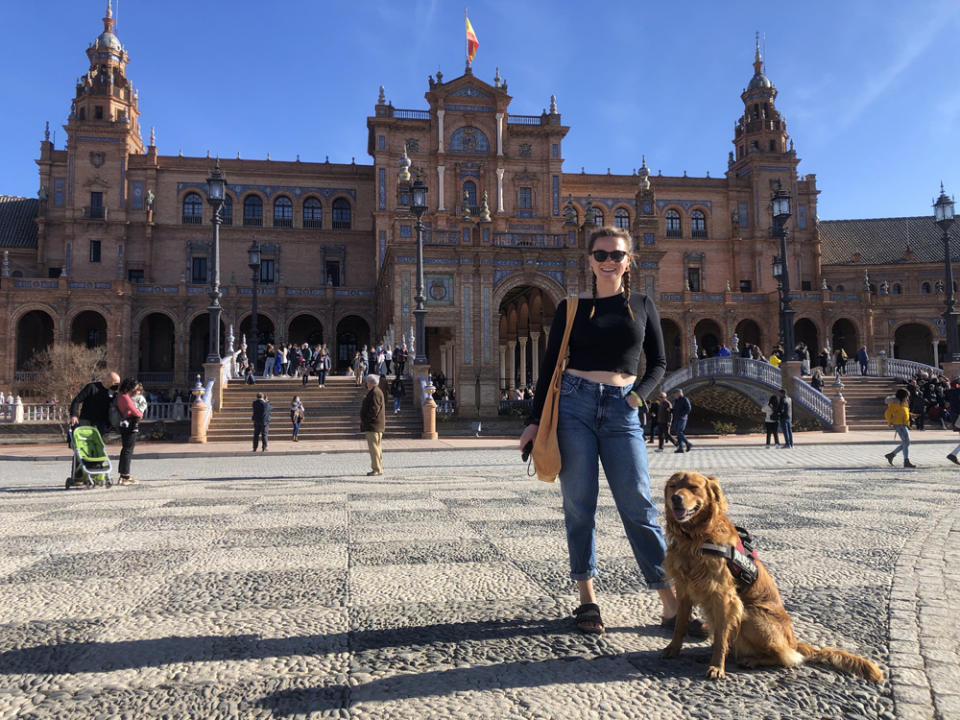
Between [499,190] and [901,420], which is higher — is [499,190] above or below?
above

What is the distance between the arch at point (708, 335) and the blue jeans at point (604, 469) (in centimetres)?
4751

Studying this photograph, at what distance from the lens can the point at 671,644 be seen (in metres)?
2.87

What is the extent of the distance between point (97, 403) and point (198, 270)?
4070 cm

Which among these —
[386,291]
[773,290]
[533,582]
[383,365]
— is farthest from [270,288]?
[533,582]

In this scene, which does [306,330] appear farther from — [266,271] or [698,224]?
[698,224]

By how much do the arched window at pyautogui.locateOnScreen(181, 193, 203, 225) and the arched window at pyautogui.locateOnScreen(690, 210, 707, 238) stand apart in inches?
1414

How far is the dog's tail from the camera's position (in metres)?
2.63

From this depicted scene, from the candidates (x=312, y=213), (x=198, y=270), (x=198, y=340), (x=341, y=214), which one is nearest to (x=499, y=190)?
(x=341, y=214)

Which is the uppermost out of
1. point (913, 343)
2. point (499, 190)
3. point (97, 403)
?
point (499, 190)

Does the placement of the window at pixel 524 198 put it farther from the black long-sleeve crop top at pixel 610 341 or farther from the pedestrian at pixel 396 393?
the black long-sleeve crop top at pixel 610 341

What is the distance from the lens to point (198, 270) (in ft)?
155

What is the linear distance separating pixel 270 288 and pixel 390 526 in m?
40.4

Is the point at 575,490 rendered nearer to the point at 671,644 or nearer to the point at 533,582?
the point at 671,644

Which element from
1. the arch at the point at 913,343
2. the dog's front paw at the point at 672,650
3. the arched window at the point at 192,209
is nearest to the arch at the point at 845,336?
the arch at the point at 913,343
